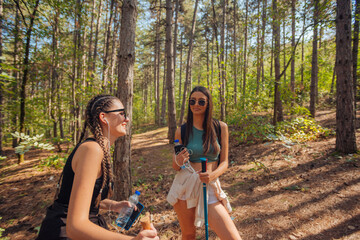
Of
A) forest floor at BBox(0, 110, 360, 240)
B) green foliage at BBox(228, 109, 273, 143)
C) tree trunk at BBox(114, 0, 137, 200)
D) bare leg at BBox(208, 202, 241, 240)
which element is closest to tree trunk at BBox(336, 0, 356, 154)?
forest floor at BBox(0, 110, 360, 240)

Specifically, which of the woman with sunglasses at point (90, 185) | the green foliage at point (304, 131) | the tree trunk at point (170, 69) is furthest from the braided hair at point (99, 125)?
the tree trunk at point (170, 69)

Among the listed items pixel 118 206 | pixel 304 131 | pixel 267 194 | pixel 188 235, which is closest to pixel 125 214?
pixel 118 206

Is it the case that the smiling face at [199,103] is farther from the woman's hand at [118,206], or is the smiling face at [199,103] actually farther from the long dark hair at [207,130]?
the woman's hand at [118,206]

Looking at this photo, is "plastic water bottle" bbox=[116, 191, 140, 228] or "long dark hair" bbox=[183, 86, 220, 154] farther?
"long dark hair" bbox=[183, 86, 220, 154]

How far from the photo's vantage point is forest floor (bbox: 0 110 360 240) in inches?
127

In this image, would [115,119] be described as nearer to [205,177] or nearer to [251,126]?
[205,177]

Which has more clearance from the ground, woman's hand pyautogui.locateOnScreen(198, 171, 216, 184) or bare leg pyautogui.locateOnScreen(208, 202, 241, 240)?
woman's hand pyautogui.locateOnScreen(198, 171, 216, 184)

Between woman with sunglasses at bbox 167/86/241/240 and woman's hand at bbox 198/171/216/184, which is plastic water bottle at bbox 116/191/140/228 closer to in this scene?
woman with sunglasses at bbox 167/86/241/240

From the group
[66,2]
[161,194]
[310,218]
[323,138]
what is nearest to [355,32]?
[323,138]

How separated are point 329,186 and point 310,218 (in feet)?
4.29

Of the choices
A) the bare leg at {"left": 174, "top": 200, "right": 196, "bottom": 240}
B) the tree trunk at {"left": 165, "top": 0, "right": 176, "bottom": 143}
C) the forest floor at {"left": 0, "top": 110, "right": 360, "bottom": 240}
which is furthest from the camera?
the tree trunk at {"left": 165, "top": 0, "right": 176, "bottom": 143}

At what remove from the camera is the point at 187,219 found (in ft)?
7.25

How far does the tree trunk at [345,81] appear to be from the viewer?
5012 mm

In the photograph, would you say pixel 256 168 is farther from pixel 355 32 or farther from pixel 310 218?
pixel 355 32
